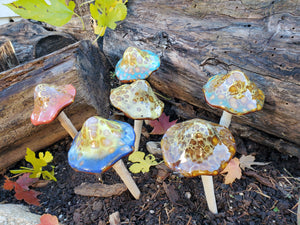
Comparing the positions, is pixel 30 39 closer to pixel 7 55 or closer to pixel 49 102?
pixel 7 55

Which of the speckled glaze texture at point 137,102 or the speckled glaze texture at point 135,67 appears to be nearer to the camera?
the speckled glaze texture at point 137,102

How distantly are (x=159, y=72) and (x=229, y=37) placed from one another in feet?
3.01

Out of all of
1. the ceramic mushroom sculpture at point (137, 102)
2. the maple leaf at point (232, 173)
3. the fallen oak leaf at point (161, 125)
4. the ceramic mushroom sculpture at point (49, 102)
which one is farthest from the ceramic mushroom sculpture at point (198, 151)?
the fallen oak leaf at point (161, 125)

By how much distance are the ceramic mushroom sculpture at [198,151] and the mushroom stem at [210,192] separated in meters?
0.25

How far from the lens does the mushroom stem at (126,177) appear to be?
5.89 ft

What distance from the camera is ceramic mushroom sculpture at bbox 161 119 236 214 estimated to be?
57.6 inches

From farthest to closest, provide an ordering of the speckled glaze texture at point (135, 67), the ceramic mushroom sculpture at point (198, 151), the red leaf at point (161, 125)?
the red leaf at point (161, 125)
the speckled glaze texture at point (135, 67)
the ceramic mushroom sculpture at point (198, 151)

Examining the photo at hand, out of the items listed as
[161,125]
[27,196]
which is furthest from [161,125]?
[27,196]

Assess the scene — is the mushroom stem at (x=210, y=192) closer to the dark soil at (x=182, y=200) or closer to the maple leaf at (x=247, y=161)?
the dark soil at (x=182, y=200)

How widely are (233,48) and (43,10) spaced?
1.98 m

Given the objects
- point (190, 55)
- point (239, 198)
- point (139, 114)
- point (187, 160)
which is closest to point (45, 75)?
point (139, 114)

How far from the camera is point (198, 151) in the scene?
4.87 ft

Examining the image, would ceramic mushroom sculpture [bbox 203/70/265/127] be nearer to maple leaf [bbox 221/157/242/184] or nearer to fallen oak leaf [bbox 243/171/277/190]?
maple leaf [bbox 221/157/242/184]

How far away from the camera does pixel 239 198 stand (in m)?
2.12
